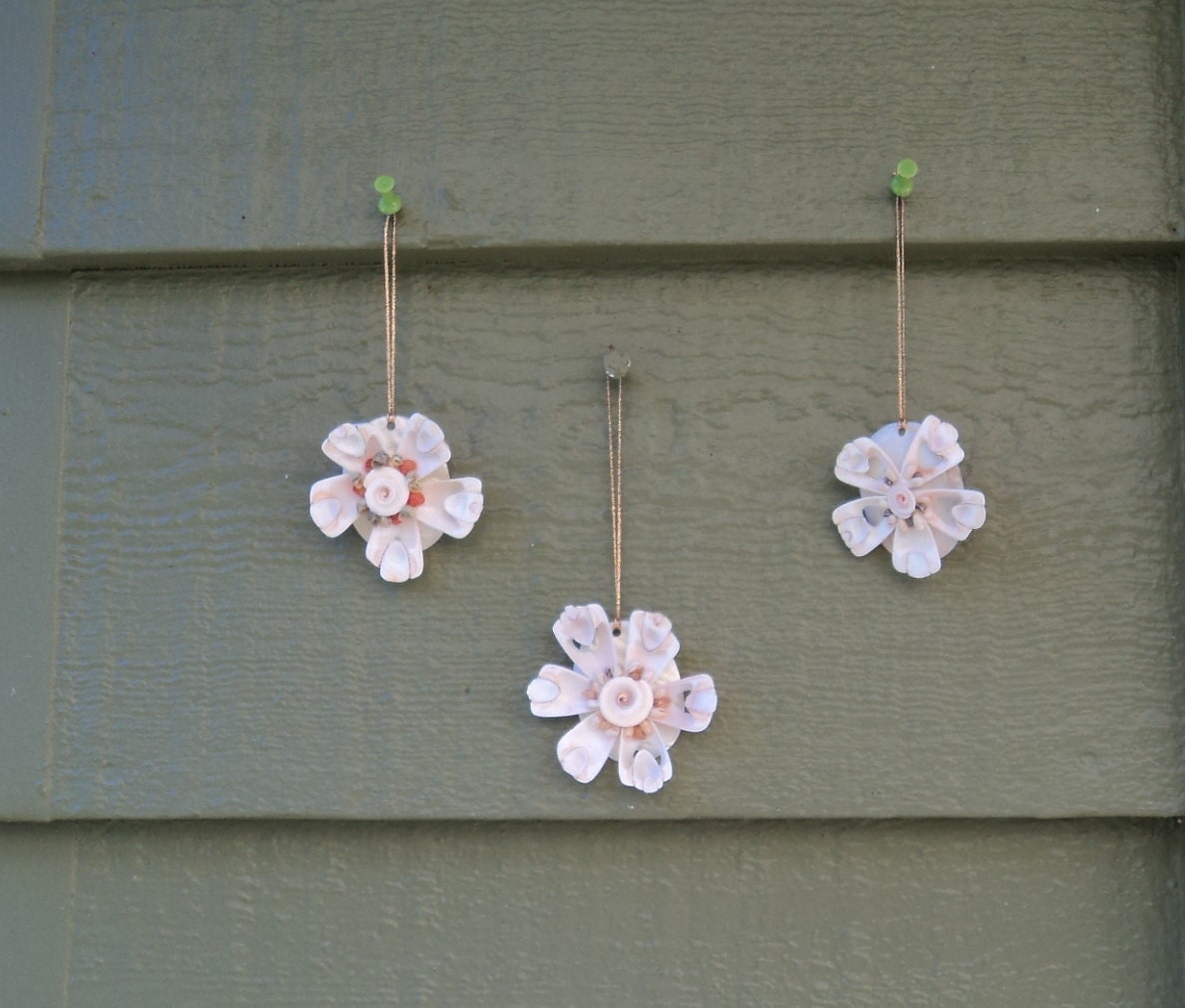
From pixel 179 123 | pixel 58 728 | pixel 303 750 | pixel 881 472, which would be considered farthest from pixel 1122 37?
pixel 58 728

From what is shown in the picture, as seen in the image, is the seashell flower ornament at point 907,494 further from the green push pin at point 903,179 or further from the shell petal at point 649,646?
the shell petal at point 649,646

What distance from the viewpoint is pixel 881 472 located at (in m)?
0.98

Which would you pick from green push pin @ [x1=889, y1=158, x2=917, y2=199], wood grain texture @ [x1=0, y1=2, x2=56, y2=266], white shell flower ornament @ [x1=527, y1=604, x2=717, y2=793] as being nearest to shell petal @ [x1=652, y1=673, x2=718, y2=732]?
white shell flower ornament @ [x1=527, y1=604, x2=717, y2=793]

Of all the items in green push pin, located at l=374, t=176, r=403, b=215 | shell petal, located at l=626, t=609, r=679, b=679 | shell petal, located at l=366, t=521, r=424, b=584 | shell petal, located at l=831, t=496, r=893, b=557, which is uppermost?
green push pin, located at l=374, t=176, r=403, b=215

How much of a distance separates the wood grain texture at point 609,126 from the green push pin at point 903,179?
0.05ft

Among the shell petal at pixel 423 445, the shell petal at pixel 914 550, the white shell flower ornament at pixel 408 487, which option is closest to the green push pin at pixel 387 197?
the white shell flower ornament at pixel 408 487

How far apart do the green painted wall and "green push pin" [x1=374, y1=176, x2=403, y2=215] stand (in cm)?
1

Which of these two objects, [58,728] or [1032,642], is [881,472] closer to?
[1032,642]

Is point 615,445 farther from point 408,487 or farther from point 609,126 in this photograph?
point 609,126

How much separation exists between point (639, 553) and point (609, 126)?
1.26 ft

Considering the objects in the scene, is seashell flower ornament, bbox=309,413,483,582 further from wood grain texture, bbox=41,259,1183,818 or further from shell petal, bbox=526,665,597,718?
shell petal, bbox=526,665,597,718

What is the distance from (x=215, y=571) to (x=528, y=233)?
411mm

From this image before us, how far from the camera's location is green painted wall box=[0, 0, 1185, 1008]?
3.22 ft

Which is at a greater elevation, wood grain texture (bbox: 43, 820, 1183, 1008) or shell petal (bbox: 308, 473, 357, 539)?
shell petal (bbox: 308, 473, 357, 539)
